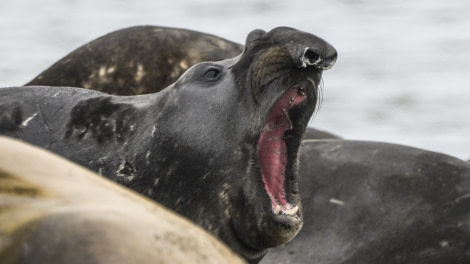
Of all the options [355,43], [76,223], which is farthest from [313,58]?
[355,43]

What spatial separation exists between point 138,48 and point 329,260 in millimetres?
2331

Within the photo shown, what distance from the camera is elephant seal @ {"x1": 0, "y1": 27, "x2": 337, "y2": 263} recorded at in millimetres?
5180

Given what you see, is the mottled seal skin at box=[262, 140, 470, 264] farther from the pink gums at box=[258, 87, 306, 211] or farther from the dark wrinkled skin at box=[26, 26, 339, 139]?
the dark wrinkled skin at box=[26, 26, 339, 139]

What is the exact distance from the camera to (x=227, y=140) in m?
5.25

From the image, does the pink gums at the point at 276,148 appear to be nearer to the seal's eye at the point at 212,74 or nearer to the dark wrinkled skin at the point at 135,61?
the seal's eye at the point at 212,74

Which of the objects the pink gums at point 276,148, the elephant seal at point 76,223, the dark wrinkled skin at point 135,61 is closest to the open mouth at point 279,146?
the pink gums at point 276,148

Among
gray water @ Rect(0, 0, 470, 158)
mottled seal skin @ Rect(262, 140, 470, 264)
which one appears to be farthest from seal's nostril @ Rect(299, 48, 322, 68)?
gray water @ Rect(0, 0, 470, 158)

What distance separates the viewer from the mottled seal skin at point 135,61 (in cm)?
796

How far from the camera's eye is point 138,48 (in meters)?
8.17

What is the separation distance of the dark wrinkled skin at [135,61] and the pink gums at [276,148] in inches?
102

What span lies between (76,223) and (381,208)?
10.9ft

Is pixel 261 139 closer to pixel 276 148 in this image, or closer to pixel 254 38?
pixel 276 148

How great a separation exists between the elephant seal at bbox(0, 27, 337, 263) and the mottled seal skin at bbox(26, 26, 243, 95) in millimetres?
2457

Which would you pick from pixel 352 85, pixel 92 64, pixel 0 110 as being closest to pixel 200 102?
pixel 0 110
